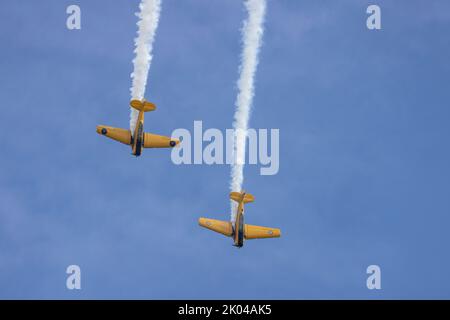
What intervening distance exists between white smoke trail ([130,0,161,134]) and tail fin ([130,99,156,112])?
0.56 m

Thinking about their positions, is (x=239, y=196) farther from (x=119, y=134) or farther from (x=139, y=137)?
(x=119, y=134)

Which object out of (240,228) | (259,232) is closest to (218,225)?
(240,228)

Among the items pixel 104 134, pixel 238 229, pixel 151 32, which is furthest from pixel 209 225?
pixel 151 32

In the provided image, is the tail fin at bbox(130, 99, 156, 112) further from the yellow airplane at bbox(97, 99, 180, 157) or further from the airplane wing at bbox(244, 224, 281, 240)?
the airplane wing at bbox(244, 224, 281, 240)

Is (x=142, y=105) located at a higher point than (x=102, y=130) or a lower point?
higher

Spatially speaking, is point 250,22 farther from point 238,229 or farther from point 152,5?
point 238,229

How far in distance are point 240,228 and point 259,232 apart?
331 cm

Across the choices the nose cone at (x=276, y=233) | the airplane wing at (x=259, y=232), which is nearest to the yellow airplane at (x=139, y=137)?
the airplane wing at (x=259, y=232)

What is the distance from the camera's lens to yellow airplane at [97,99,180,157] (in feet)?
242

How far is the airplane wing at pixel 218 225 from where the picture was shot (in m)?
76.1

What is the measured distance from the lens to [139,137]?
74188 millimetres

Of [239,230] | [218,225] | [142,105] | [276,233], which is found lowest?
[239,230]

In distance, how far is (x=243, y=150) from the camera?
235ft

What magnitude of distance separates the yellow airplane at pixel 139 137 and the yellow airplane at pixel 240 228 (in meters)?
5.79
